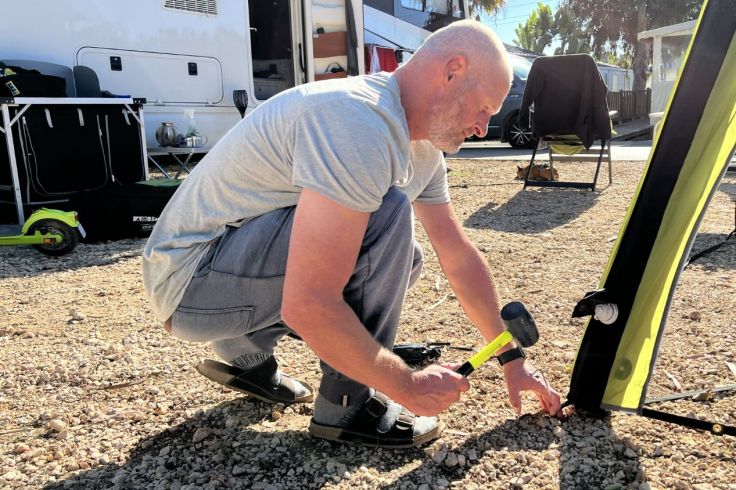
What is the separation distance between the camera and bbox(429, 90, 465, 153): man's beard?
1.40 metres

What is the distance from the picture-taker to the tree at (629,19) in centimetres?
2689

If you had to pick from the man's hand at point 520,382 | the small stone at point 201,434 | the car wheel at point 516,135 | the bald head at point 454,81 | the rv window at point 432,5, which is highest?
the rv window at point 432,5

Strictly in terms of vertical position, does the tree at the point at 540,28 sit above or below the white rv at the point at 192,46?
above

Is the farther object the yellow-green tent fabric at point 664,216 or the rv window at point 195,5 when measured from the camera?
the rv window at point 195,5

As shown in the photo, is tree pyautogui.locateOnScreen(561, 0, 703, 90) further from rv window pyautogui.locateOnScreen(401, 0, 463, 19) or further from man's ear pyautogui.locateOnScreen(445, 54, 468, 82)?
man's ear pyautogui.locateOnScreen(445, 54, 468, 82)

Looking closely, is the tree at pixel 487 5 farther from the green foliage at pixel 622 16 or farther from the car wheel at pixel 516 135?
the car wheel at pixel 516 135

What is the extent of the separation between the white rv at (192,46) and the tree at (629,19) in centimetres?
2175

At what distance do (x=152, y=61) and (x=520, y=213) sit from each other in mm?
3898

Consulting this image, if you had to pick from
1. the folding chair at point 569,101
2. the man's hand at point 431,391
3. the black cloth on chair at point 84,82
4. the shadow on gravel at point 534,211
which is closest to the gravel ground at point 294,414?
the man's hand at point 431,391

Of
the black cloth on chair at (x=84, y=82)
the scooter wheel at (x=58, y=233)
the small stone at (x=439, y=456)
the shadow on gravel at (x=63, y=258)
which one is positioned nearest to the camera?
the small stone at (x=439, y=456)

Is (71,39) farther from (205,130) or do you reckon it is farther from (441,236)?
(441,236)

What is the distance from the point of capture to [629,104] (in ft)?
70.1

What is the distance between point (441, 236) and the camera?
1878 mm

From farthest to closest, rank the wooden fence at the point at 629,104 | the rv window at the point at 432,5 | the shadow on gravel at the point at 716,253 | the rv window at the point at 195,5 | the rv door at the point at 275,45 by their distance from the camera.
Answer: the wooden fence at the point at 629,104 → the rv window at the point at 432,5 → the rv door at the point at 275,45 → the rv window at the point at 195,5 → the shadow on gravel at the point at 716,253
